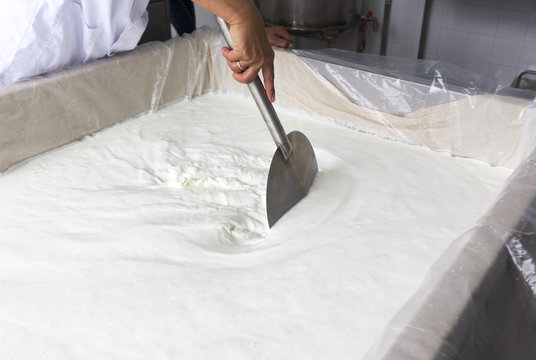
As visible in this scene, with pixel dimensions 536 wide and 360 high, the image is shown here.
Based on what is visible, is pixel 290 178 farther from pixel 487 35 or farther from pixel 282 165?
pixel 487 35

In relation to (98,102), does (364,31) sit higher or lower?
higher

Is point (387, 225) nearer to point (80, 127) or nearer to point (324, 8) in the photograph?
point (80, 127)

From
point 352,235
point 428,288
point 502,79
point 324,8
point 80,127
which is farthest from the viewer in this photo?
point 502,79

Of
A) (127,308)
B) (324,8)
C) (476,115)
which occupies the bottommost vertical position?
(127,308)

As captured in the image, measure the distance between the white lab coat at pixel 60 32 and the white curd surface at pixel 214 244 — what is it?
0.25 meters

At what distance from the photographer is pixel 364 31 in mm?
2359

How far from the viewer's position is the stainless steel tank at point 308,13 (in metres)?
2.04

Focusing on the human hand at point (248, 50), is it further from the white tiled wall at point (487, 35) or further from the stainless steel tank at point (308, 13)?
the white tiled wall at point (487, 35)

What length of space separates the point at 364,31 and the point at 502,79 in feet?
2.26

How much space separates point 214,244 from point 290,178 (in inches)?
9.5

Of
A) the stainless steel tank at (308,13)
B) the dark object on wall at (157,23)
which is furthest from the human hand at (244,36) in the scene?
the stainless steel tank at (308,13)

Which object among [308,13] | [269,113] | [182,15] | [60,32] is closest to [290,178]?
[269,113]

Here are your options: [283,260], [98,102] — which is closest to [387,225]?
[283,260]

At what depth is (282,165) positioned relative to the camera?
1086mm
